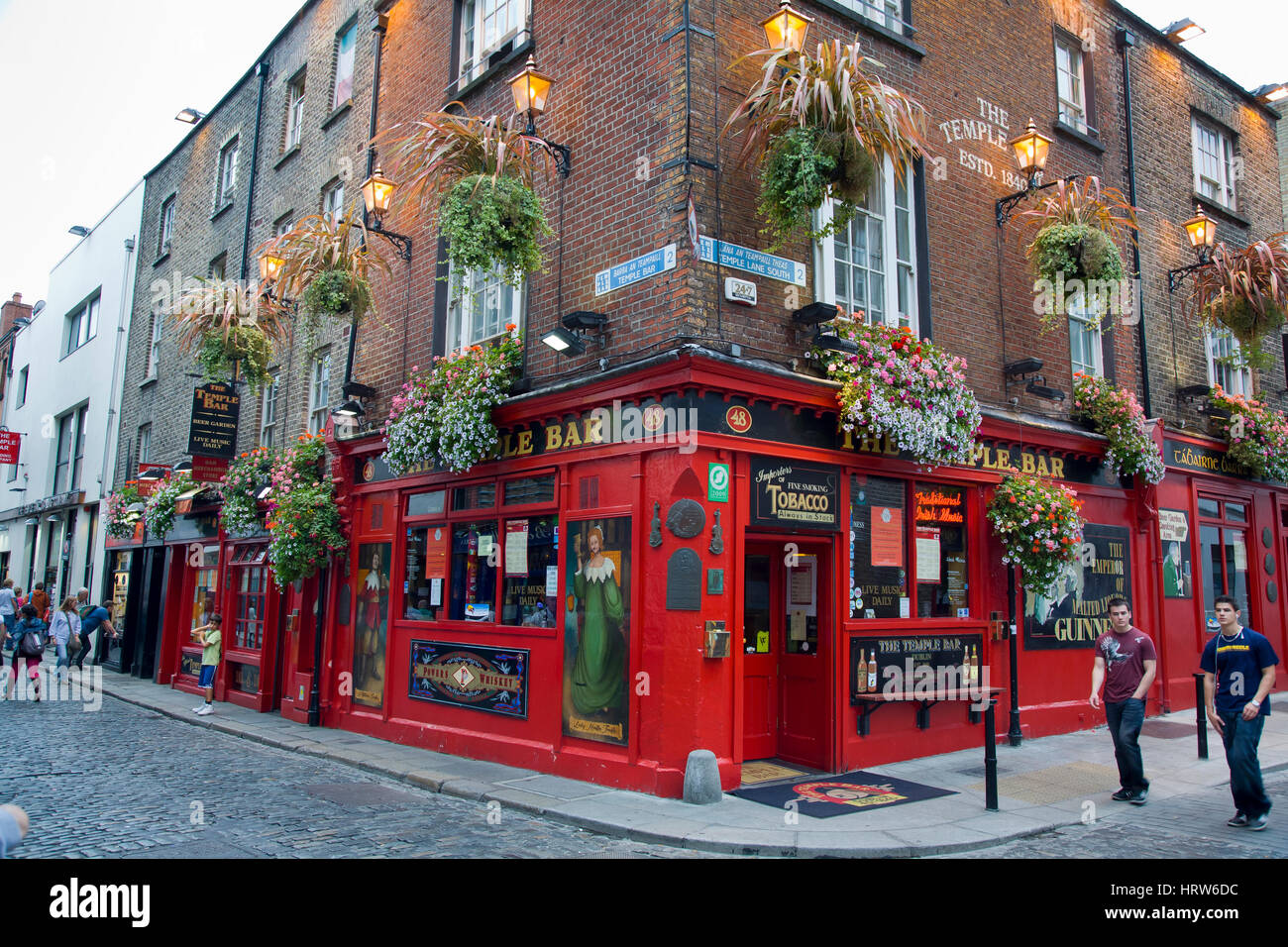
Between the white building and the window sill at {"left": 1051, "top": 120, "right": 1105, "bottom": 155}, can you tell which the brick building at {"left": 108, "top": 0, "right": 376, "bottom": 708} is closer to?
the white building

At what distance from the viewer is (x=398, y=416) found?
11.3 meters

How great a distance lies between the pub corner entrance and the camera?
31.8 ft

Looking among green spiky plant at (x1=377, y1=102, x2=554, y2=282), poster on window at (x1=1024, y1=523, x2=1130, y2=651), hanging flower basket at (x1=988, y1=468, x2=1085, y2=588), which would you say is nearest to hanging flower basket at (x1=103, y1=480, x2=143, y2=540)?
green spiky plant at (x1=377, y1=102, x2=554, y2=282)

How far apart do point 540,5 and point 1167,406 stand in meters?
11.1

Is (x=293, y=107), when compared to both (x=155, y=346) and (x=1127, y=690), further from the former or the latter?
(x=1127, y=690)

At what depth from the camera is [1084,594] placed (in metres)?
12.4

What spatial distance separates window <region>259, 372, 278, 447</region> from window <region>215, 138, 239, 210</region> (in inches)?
231

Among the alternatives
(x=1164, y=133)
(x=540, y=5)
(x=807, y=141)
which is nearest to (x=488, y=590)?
(x=807, y=141)

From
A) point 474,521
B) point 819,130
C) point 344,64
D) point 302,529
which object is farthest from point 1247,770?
point 344,64

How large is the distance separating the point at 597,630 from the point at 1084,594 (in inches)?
286

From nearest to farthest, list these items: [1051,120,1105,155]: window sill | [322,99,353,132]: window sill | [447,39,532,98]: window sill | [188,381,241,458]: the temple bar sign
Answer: [447,39,532,98]: window sill < [1051,120,1105,155]: window sill < [322,99,353,132]: window sill < [188,381,241,458]: the temple bar sign

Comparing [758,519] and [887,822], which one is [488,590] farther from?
[887,822]

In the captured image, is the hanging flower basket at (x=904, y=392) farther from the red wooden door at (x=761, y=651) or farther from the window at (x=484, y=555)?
the window at (x=484, y=555)

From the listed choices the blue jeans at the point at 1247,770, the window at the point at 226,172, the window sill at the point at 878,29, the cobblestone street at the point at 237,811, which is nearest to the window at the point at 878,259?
the window sill at the point at 878,29
